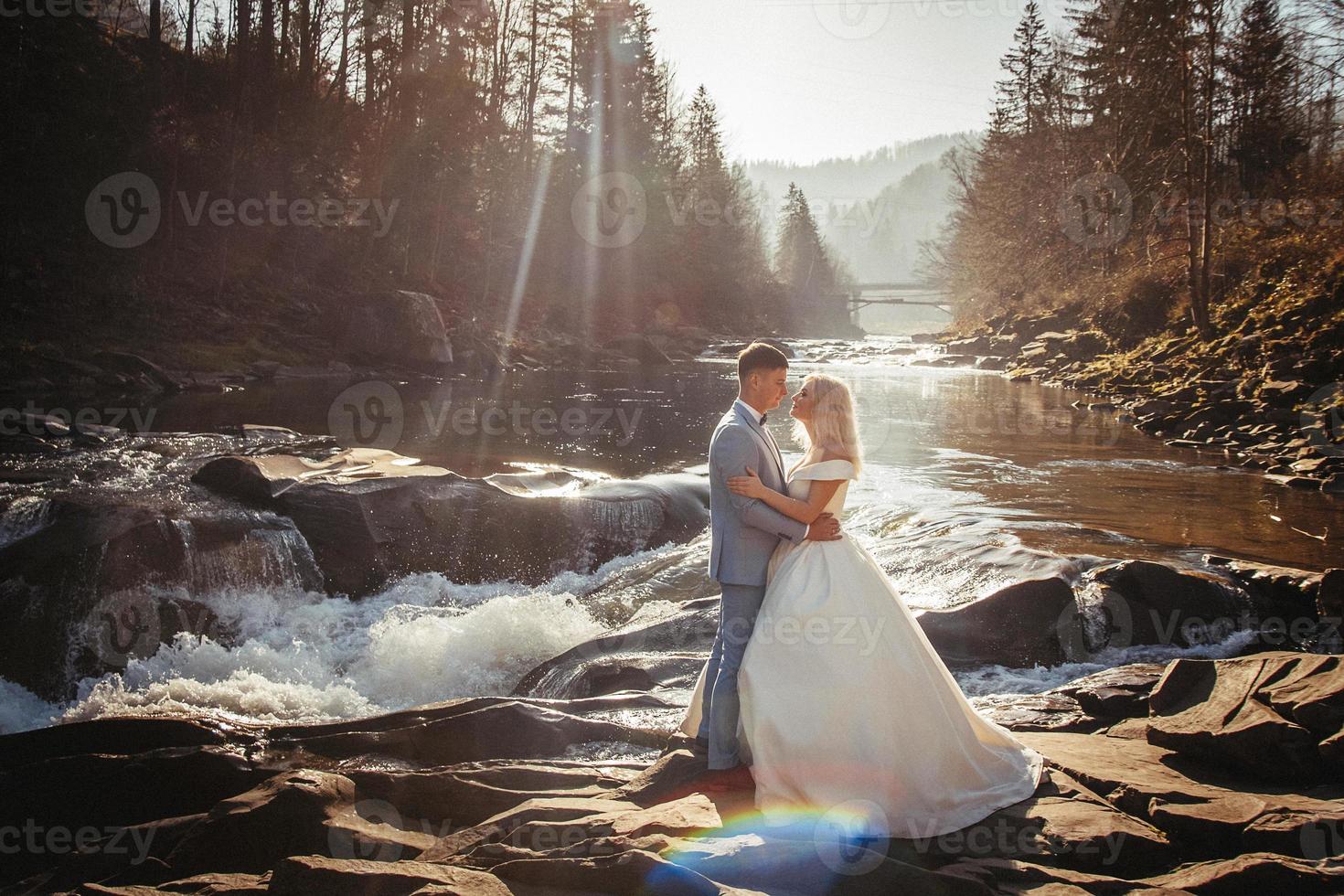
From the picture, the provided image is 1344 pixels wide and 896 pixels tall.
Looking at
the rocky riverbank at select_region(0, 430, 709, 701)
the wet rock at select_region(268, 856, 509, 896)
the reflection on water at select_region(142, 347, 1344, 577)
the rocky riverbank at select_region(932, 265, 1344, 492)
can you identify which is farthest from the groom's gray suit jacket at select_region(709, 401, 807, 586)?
the rocky riverbank at select_region(932, 265, 1344, 492)

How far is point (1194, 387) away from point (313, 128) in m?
30.7

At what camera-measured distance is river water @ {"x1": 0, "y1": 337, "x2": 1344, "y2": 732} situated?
26.7ft

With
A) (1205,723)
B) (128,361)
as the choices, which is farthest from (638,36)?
(1205,723)

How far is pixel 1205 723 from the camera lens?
4.91 meters

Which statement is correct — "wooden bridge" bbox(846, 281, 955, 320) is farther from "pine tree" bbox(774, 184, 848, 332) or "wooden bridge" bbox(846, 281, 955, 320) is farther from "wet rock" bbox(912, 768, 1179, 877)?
"wet rock" bbox(912, 768, 1179, 877)

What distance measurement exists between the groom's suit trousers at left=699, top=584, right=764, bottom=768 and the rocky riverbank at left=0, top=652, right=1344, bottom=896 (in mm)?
214

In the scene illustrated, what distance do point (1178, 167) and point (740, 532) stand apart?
3472 centimetres

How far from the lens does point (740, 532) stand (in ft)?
15.9

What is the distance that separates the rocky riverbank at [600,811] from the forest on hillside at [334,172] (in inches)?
831

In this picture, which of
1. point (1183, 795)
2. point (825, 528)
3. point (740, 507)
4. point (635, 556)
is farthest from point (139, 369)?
point (1183, 795)

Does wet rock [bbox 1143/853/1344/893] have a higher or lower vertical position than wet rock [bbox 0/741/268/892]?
higher

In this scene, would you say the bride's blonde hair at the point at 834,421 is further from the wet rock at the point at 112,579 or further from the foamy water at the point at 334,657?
the wet rock at the point at 112,579

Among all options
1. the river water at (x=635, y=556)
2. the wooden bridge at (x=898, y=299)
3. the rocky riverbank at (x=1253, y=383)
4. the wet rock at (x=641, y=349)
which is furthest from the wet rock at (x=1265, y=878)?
the wooden bridge at (x=898, y=299)

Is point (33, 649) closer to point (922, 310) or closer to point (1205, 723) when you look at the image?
point (1205, 723)
